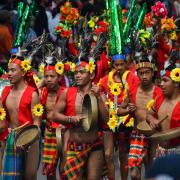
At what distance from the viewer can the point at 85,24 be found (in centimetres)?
1395

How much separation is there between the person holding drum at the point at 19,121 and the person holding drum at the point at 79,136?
1.10 ft

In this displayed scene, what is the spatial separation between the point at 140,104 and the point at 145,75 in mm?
382

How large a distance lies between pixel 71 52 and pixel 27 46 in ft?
5.37

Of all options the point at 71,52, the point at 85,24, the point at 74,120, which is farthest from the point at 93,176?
the point at 85,24

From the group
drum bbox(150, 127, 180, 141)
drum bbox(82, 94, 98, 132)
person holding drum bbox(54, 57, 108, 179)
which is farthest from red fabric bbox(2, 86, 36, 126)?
drum bbox(150, 127, 180, 141)

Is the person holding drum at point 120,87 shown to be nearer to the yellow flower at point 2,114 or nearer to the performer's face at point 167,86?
the performer's face at point 167,86

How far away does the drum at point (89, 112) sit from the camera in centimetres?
890

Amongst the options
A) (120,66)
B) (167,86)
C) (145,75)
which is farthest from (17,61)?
(120,66)

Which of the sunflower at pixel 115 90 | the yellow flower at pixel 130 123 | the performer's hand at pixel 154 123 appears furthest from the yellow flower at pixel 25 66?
the yellow flower at pixel 130 123

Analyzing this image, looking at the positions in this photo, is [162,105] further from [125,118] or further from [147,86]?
[125,118]

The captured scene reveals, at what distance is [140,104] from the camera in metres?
10.1

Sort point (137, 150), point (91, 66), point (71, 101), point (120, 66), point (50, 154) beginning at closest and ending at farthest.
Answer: point (71, 101) < point (91, 66) < point (137, 150) < point (50, 154) < point (120, 66)

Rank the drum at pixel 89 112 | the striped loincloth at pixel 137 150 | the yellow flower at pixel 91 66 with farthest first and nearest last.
A: the striped loincloth at pixel 137 150, the yellow flower at pixel 91 66, the drum at pixel 89 112

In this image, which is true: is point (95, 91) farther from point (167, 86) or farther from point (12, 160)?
point (12, 160)
